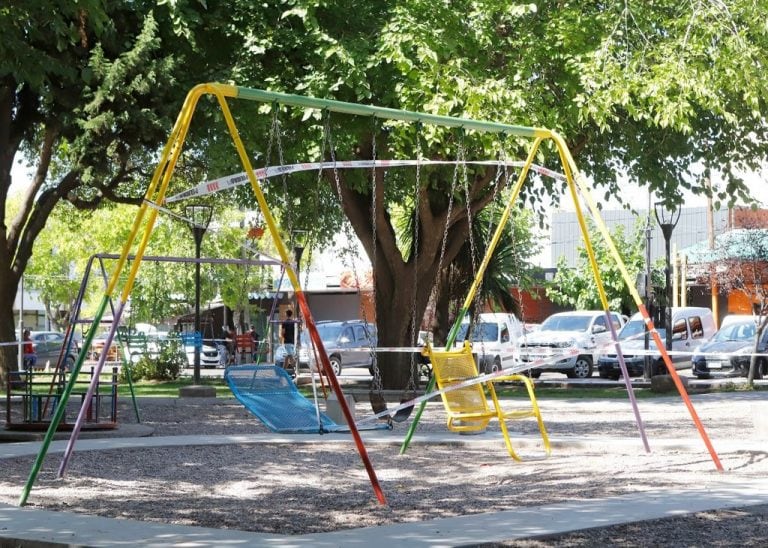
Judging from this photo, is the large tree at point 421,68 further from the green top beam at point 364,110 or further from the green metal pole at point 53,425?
the green metal pole at point 53,425

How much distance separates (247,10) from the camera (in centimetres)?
2094

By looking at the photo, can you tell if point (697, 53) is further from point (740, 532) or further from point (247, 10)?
point (740, 532)

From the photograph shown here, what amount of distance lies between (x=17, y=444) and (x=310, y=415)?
131 inches

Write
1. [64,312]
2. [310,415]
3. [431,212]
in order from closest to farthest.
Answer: [310,415], [431,212], [64,312]

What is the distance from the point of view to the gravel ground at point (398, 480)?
8523 mm

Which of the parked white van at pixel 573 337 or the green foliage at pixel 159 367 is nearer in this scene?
the green foliage at pixel 159 367

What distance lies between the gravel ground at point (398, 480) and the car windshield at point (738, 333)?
15312 mm

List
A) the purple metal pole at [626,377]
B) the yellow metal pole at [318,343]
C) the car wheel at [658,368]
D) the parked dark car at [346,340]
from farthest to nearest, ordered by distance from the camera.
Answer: the parked dark car at [346,340] → the car wheel at [658,368] → the purple metal pole at [626,377] → the yellow metal pole at [318,343]

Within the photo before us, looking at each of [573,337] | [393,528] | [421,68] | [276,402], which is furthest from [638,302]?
[573,337]

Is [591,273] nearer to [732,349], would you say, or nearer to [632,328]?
[632,328]

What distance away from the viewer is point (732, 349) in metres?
31.6

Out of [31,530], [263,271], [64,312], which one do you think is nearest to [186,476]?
[31,530]

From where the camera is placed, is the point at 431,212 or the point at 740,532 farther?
the point at 431,212

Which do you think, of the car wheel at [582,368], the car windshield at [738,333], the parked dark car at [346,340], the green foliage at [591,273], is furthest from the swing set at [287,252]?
the green foliage at [591,273]
